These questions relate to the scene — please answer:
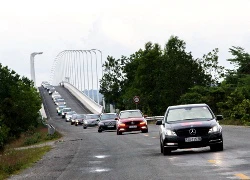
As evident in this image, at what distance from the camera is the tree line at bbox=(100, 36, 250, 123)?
6269cm

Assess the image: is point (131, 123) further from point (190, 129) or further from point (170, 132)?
point (190, 129)

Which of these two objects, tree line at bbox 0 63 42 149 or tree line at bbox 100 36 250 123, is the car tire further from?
tree line at bbox 0 63 42 149

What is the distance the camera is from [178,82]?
375 feet

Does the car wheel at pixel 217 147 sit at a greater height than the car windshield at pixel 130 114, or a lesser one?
lesser

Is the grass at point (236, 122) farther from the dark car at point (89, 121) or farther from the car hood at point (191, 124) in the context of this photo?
the car hood at point (191, 124)

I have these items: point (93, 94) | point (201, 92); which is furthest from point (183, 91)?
point (93, 94)

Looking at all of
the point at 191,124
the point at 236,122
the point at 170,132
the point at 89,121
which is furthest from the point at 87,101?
the point at 191,124

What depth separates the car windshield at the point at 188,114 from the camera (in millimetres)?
24406

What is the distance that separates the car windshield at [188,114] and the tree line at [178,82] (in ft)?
100

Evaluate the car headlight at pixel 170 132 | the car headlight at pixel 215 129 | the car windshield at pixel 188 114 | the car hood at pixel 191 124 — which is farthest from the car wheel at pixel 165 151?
the car headlight at pixel 215 129

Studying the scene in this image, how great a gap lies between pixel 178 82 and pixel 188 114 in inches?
3535

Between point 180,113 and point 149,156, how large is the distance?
174 centimetres

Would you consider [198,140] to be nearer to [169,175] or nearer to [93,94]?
[169,175]

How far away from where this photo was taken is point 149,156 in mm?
24031
